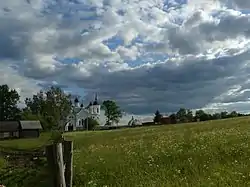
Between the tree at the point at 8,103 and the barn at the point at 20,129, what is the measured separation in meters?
40.6

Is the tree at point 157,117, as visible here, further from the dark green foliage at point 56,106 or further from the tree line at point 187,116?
the dark green foliage at point 56,106

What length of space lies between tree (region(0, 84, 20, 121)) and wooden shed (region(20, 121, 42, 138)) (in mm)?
42419

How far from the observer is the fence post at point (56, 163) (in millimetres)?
10852

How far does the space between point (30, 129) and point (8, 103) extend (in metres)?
50.6

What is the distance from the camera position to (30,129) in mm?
122438

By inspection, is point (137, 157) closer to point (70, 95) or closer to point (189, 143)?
point (189, 143)

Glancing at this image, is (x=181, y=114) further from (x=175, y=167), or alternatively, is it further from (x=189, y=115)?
(x=175, y=167)

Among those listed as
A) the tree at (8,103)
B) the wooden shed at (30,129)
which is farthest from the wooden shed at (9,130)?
the tree at (8,103)

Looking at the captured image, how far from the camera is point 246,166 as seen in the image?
15.4m

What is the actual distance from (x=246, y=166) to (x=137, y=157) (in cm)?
853

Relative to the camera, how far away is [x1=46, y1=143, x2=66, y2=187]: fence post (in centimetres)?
1085

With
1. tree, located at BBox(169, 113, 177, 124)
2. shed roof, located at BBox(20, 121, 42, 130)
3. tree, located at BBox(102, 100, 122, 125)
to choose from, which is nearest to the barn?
shed roof, located at BBox(20, 121, 42, 130)

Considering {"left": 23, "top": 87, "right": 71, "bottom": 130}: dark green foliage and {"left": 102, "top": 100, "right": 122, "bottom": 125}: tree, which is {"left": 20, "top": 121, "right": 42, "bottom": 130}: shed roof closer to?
{"left": 23, "top": 87, "right": 71, "bottom": 130}: dark green foliage

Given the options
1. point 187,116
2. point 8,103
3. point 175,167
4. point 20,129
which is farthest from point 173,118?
point 175,167
